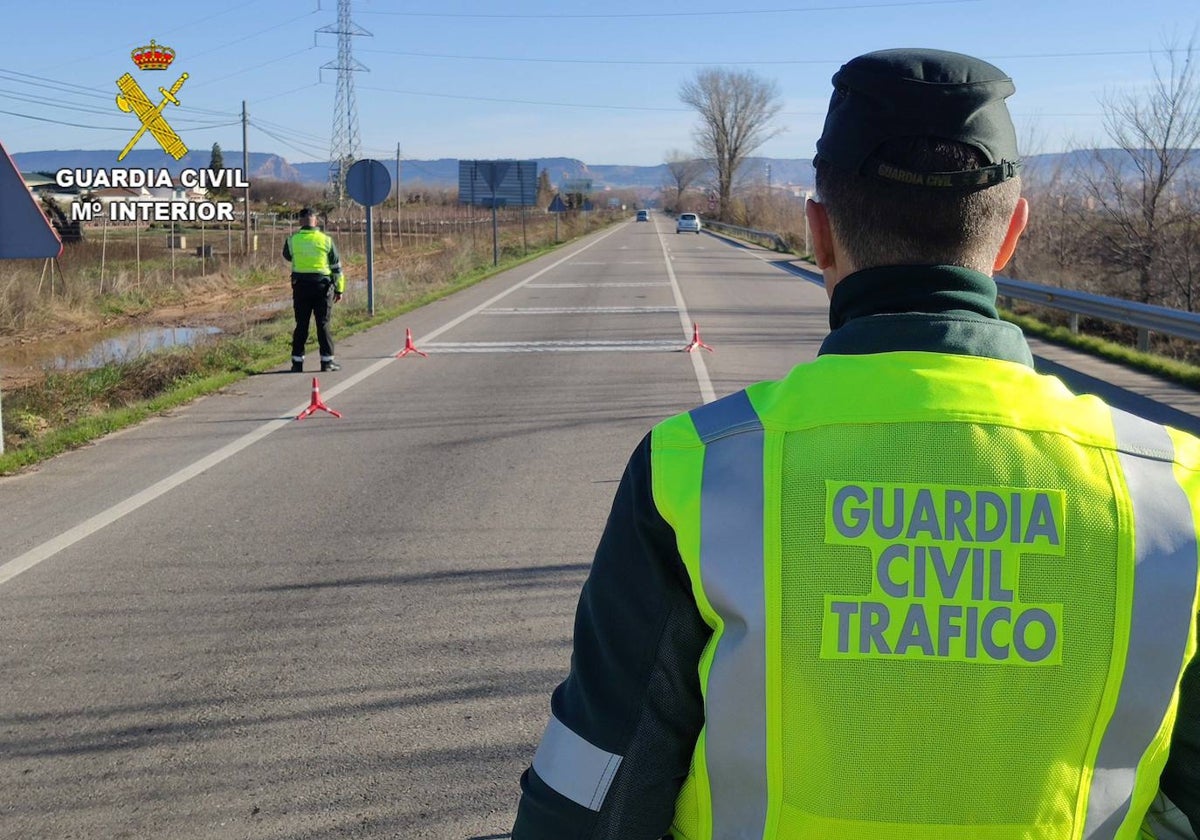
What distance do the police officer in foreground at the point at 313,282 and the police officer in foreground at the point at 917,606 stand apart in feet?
42.3

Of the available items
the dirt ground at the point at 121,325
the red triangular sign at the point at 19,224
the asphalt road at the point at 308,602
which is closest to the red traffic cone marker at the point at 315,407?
the asphalt road at the point at 308,602

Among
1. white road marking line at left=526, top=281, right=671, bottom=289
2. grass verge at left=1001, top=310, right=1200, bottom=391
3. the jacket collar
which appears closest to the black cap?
the jacket collar

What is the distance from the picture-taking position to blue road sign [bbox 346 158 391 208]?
20.7m

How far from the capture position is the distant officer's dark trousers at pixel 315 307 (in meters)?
14.0

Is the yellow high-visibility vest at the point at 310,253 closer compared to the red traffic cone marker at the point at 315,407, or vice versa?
the red traffic cone marker at the point at 315,407

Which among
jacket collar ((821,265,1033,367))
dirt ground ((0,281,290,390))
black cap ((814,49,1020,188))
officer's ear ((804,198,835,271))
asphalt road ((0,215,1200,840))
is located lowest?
dirt ground ((0,281,290,390))

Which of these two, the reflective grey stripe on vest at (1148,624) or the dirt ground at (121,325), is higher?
the reflective grey stripe on vest at (1148,624)

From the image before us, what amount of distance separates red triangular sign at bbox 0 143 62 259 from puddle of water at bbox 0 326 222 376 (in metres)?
6.72

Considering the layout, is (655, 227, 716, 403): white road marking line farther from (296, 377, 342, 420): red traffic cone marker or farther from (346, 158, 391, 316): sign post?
(346, 158, 391, 316): sign post

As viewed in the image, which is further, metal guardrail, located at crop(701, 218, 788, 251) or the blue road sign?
metal guardrail, located at crop(701, 218, 788, 251)

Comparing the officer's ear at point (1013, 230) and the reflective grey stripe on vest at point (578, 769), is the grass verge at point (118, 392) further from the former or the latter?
the officer's ear at point (1013, 230)

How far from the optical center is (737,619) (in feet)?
4.74

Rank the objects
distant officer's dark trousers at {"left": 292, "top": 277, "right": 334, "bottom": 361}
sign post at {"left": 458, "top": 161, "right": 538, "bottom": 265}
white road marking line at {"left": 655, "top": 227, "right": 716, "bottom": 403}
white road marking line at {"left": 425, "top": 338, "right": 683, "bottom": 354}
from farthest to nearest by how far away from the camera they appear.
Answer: sign post at {"left": 458, "top": 161, "right": 538, "bottom": 265}
white road marking line at {"left": 425, "top": 338, "right": 683, "bottom": 354}
distant officer's dark trousers at {"left": 292, "top": 277, "right": 334, "bottom": 361}
white road marking line at {"left": 655, "top": 227, "right": 716, "bottom": 403}

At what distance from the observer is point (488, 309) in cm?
2234
